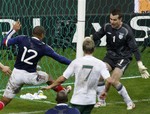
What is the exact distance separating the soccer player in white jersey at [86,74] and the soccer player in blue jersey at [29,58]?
5.59 ft

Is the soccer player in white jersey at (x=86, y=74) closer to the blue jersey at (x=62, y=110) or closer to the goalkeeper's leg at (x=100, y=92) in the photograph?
the blue jersey at (x=62, y=110)

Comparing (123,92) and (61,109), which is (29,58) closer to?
(123,92)

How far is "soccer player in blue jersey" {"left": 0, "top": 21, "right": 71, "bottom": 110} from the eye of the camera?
1085cm

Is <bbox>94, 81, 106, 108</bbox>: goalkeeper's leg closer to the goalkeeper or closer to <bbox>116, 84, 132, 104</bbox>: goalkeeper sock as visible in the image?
the goalkeeper

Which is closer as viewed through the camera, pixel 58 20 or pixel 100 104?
pixel 100 104

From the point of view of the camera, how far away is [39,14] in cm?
2064

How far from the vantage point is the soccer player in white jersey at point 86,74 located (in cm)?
902

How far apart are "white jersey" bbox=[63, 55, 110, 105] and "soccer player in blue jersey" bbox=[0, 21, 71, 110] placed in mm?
1701

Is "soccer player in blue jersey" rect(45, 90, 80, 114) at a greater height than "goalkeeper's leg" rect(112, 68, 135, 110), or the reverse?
"soccer player in blue jersey" rect(45, 90, 80, 114)

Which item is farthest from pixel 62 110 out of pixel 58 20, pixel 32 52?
pixel 58 20

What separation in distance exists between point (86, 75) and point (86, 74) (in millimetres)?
14

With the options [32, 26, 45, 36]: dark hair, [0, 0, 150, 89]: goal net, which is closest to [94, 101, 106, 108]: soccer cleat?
[32, 26, 45, 36]: dark hair

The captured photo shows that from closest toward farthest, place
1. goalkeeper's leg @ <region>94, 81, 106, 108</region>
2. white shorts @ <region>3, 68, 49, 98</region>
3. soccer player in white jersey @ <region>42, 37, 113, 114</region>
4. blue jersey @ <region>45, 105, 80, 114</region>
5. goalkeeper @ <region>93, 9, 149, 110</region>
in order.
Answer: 1. blue jersey @ <region>45, 105, 80, 114</region>
2. soccer player in white jersey @ <region>42, 37, 113, 114</region>
3. white shorts @ <region>3, 68, 49, 98</region>
4. goalkeeper @ <region>93, 9, 149, 110</region>
5. goalkeeper's leg @ <region>94, 81, 106, 108</region>

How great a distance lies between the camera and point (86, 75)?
9.05 m
